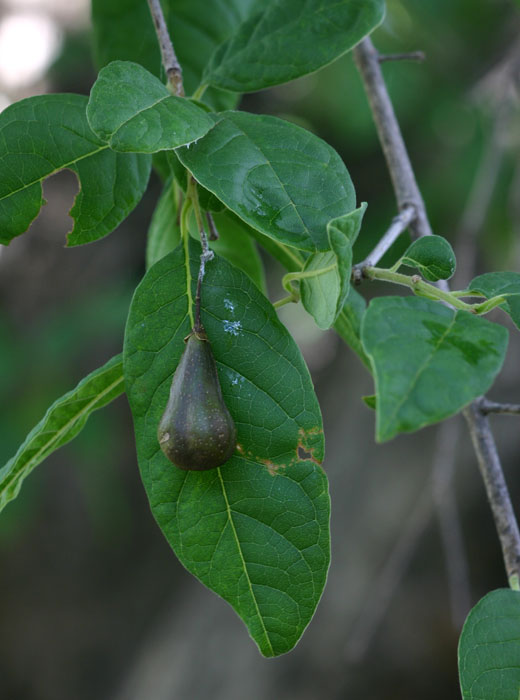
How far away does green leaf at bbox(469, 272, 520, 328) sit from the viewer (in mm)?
808

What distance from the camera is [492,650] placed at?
937 millimetres

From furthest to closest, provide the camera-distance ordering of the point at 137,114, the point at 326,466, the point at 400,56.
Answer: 1. the point at 326,466
2. the point at 400,56
3. the point at 137,114

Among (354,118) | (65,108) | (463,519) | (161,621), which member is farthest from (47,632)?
(65,108)

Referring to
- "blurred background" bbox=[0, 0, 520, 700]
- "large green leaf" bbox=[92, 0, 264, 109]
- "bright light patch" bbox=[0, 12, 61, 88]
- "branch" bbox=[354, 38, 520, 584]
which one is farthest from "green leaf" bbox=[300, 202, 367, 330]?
"bright light patch" bbox=[0, 12, 61, 88]

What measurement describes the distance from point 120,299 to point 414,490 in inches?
63.5

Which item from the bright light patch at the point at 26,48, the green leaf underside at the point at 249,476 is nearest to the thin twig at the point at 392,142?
the green leaf underside at the point at 249,476

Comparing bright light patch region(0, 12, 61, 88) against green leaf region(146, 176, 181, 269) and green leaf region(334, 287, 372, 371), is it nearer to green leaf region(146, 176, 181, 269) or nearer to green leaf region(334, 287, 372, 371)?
green leaf region(146, 176, 181, 269)

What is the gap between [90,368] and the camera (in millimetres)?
3926

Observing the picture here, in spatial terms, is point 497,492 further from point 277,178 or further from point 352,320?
point 277,178

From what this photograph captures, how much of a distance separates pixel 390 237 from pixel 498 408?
292 millimetres

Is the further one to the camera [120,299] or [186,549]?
[120,299]

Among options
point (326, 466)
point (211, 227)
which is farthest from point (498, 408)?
point (326, 466)

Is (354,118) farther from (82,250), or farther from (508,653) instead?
(508,653)

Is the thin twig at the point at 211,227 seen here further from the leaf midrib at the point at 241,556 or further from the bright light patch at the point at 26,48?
the bright light patch at the point at 26,48
